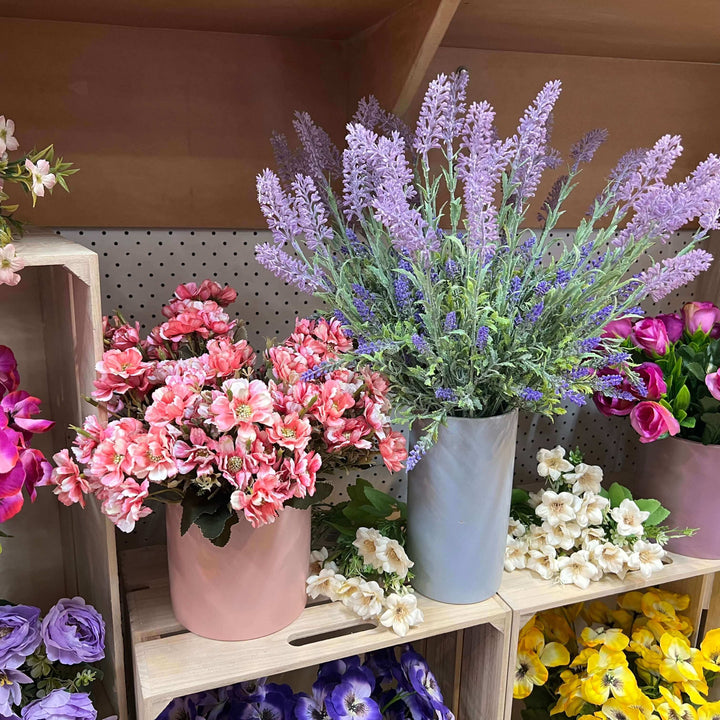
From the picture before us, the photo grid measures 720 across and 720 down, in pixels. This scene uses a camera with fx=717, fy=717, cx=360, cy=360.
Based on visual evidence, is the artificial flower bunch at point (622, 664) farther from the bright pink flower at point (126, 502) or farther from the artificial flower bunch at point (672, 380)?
the bright pink flower at point (126, 502)

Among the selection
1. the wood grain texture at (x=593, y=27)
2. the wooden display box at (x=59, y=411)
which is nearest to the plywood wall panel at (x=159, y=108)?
the wooden display box at (x=59, y=411)

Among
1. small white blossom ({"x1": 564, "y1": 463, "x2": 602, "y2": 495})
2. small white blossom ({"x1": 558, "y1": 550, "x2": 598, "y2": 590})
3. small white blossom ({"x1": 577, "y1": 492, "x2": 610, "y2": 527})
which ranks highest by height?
small white blossom ({"x1": 564, "y1": 463, "x2": 602, "y2": 495})

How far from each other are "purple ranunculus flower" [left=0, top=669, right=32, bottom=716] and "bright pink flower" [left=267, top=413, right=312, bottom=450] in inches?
19.1

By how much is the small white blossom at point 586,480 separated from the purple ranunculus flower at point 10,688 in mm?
905

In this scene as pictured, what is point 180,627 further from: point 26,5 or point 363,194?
point 26,5

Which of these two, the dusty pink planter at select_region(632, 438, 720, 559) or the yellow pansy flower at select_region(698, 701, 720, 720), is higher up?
the dusty pink planter at select_region(632, 438, 720, 559)

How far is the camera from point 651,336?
1275 millimetres

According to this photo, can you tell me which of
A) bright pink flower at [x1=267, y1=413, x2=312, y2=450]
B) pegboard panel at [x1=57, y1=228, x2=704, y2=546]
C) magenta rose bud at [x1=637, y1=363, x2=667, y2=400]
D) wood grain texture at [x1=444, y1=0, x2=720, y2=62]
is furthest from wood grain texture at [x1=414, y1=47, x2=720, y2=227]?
bright pink flower at [x1=267, y1=413, x2=312, y2=450]

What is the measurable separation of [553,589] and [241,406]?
659 mm

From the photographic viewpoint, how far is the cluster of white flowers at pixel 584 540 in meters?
1.20

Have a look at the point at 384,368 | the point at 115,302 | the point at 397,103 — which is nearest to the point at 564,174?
the point at 397,103

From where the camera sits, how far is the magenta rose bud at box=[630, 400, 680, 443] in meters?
1.18

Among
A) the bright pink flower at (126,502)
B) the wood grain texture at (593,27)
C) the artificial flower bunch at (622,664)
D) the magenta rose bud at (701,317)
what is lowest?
the artificial flower bunch at (622,664)

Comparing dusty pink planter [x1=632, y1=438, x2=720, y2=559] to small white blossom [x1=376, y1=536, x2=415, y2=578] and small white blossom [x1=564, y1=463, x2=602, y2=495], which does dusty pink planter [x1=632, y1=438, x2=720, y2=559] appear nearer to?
small white blossom [x1=564, y1=463, x2=602, y2=495]
